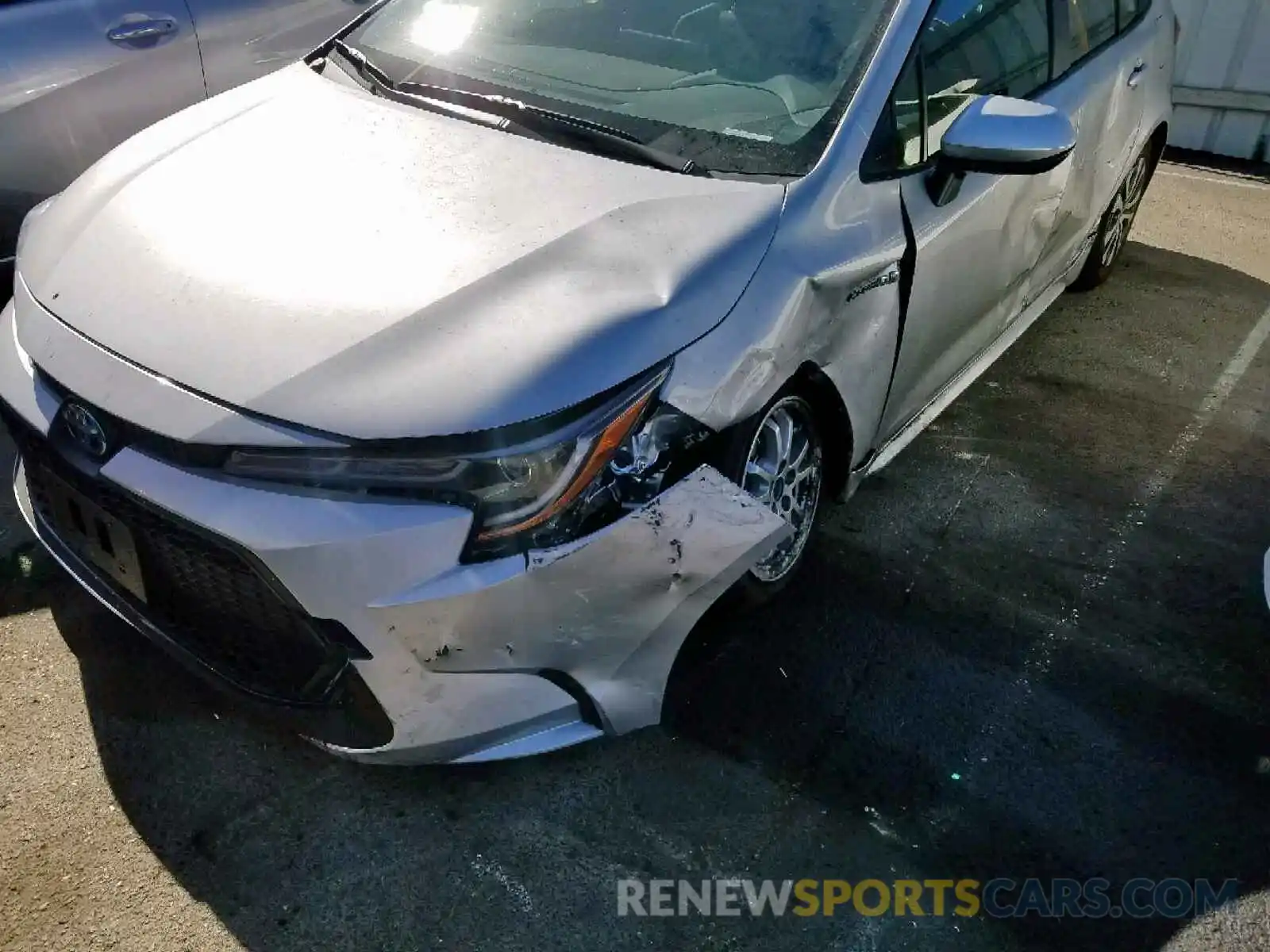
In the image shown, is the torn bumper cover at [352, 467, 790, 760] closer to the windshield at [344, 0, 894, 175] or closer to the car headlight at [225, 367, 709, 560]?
the car headlight at [225, 367, 709, 560]

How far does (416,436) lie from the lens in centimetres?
188

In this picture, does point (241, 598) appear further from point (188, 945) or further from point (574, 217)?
point (574, 217)

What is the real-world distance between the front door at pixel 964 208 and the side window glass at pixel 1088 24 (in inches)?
8.8

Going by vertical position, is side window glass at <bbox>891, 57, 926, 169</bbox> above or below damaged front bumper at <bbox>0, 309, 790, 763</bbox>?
above

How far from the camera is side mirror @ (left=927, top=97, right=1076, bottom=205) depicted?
257 centimetres

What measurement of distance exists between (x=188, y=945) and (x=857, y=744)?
56.8 inches

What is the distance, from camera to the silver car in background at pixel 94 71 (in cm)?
357

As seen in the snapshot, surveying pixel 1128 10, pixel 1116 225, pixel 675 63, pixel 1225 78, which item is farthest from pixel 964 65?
pixel 1225 78

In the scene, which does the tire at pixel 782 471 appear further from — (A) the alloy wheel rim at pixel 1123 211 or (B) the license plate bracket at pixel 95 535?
(A) the alloy wheel rim at pixel 1123 211

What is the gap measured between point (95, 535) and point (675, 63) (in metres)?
1.75

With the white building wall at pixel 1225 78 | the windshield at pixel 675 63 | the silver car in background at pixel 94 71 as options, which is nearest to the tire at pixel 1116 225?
the windshield at pixel 675 63

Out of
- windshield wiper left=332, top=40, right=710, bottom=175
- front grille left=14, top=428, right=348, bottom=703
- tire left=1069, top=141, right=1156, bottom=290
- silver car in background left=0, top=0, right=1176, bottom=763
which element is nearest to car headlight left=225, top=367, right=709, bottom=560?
silver car in background left=0, top=0, right=1176, bottom=763

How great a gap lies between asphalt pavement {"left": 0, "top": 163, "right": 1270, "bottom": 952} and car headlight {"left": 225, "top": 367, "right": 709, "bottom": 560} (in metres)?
0.55

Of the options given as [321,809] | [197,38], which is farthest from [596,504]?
[197,38]
